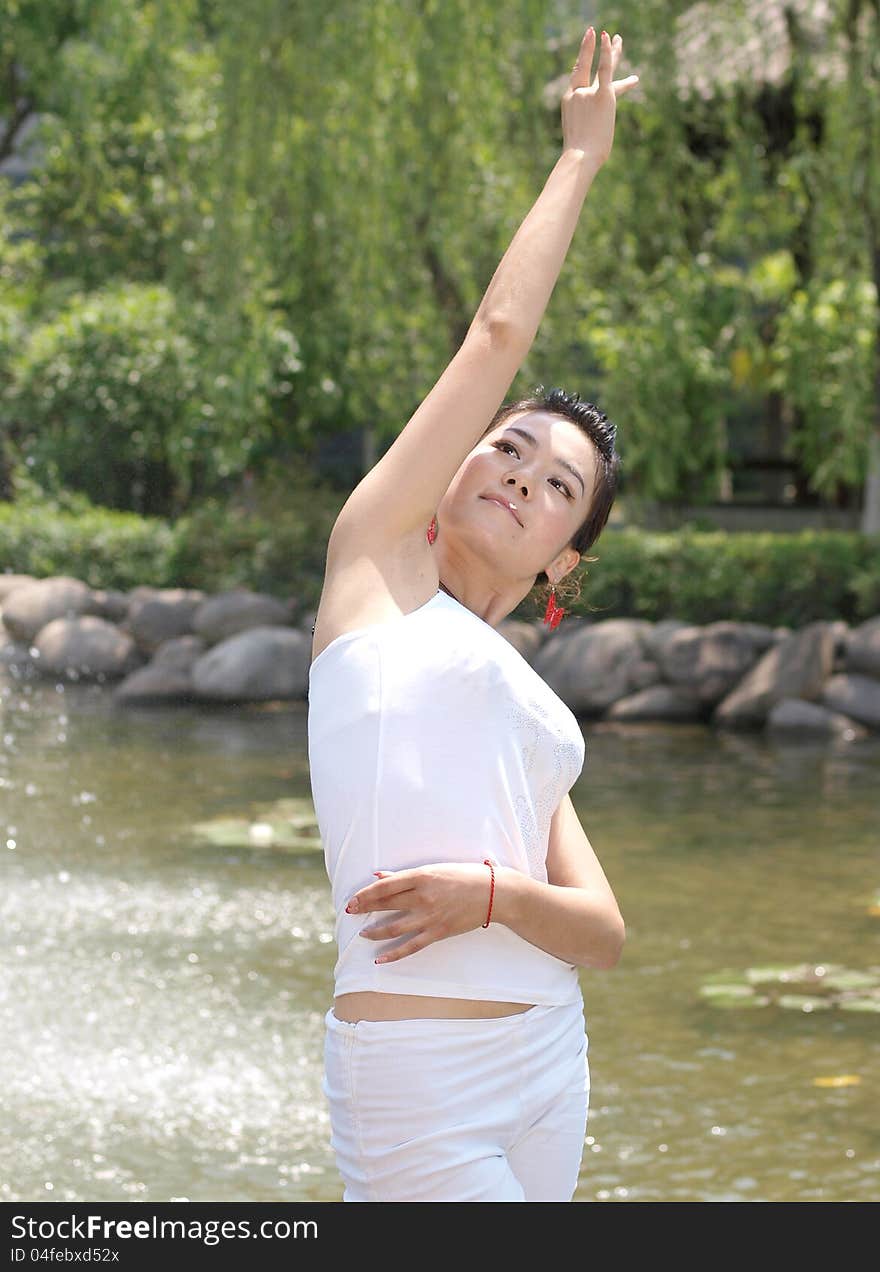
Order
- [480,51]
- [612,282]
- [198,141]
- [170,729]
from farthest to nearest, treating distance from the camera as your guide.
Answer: [198,141] → [612,282] → [480,51] → [170,729]

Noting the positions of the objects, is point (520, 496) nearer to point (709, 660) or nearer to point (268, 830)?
point (268, 830)

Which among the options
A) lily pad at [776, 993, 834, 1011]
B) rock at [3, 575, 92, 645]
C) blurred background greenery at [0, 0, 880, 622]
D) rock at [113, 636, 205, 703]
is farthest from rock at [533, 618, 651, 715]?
lily pad at [776, 993, 834, 1011]

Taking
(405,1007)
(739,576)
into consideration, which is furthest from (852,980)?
(739,576)

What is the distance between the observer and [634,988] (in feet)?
17.3

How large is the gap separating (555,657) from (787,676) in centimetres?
143

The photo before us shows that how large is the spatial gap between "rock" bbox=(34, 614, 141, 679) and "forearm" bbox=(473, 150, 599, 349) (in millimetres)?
9880

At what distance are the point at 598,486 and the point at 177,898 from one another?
4.66 metres

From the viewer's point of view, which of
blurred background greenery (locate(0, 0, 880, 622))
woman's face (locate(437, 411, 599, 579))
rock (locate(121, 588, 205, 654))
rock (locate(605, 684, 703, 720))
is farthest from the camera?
rock (locate(121, 588, 205, 654))

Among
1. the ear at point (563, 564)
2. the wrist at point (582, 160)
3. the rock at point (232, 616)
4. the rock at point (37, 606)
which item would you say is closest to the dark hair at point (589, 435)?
the ear at point (563, 564)

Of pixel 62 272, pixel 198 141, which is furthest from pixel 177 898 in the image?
pixel 62 272

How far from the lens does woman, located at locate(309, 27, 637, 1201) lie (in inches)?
67.6

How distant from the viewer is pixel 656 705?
10562 mm

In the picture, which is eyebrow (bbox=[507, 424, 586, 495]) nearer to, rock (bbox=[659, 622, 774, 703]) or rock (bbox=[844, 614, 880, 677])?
rock (bbox=[844, 614, 880, 677])

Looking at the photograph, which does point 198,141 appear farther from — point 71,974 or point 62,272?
point 71,974
